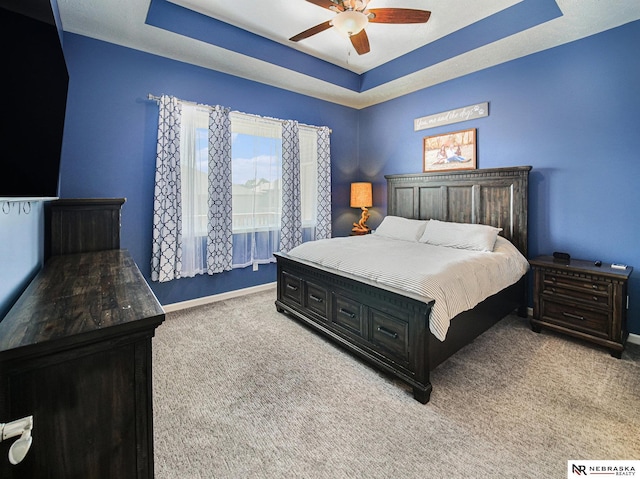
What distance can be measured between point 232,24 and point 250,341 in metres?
3.20

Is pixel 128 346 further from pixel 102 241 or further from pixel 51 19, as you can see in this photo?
pixel 102 241

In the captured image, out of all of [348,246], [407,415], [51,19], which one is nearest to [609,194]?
[348,246]

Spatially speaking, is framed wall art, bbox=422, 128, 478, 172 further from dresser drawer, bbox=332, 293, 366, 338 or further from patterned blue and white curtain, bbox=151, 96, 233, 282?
patterned blue and white curtain, bbox=151, 96, 233, 282

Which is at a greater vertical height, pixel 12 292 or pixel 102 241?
pixel 102 241

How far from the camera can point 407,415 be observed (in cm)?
183

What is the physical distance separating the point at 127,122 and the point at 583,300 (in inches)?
182

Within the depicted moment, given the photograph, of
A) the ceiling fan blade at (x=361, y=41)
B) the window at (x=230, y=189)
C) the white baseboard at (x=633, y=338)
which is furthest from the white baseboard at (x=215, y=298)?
the white baseboard at (x=633, y=338)

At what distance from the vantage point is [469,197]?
3.75m

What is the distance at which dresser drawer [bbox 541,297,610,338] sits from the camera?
8.30ft

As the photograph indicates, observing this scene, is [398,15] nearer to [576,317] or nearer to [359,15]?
[359,15]

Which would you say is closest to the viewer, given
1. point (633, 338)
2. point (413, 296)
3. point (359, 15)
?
point (413, 296)

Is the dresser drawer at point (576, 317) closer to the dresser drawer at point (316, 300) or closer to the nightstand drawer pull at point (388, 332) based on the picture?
the nightstand drawer pull at point (388, 332)

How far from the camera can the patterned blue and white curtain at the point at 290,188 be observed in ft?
13.8

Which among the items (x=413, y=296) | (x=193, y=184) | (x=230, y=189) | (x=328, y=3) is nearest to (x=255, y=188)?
(x=230, y=189)
